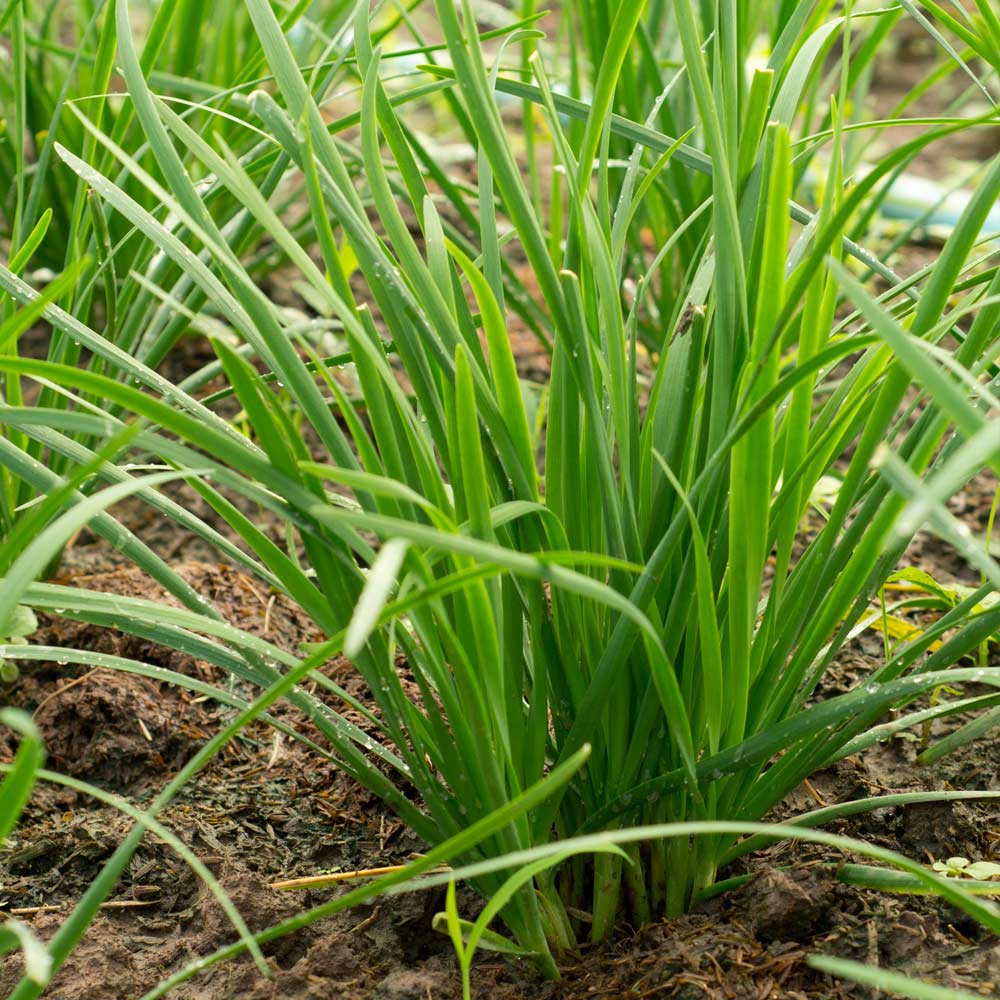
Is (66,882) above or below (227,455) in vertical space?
below

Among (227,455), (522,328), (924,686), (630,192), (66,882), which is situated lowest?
(66,882)

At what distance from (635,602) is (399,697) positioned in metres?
0.16

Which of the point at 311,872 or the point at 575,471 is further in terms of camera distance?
the point at 311,872

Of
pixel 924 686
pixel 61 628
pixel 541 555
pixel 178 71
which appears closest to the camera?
pixel 541 555

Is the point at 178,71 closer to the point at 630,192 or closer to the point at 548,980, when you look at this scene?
the point at 630,192

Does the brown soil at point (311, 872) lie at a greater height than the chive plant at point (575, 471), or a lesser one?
lesser

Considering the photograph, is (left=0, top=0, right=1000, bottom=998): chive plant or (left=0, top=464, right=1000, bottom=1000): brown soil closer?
(left=0, top=0, right=1000, bottom=998): chive plant

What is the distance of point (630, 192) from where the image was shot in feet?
2.88

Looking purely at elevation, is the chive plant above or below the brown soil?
above

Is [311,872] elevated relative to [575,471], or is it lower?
lower

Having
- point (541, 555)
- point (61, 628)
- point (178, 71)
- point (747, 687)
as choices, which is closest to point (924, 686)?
point (747, 687)

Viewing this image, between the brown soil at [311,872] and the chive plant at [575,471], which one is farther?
the brown soil at [311,872]

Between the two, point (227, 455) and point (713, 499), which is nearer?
point (227, 455)

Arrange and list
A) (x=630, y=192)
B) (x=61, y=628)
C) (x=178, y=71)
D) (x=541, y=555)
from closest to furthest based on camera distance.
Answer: (x=541, y=555) → (x=630, y=192) → (x=61, y=628) → (x=178, y=71)
